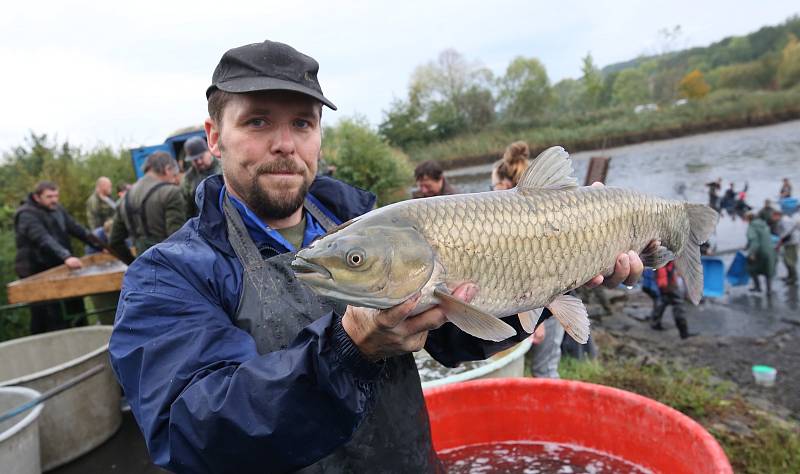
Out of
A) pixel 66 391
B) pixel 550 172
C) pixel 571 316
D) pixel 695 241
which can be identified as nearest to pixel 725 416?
pixel 695 241

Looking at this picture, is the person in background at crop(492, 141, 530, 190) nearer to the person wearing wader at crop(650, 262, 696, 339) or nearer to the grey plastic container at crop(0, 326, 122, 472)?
the grey plastic container at crop(0, 326, 122, 472)

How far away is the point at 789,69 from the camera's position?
62750mm

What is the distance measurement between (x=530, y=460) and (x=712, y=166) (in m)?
35.0

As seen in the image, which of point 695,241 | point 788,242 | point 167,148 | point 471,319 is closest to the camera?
point 471,319

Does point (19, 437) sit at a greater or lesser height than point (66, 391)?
greater

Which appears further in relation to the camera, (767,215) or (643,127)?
(643,127)

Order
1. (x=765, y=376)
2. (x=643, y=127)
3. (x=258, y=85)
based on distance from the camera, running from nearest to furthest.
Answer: (x=258, y=85)
(x=765, y=376)
(x=643, y=127)

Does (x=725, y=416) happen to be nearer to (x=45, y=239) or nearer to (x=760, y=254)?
(x=45, y=239)

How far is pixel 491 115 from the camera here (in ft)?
214

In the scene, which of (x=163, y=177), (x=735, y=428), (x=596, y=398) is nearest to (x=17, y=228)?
(x=163, y=177)

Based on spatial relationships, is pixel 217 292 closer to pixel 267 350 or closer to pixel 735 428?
pixel 267 350

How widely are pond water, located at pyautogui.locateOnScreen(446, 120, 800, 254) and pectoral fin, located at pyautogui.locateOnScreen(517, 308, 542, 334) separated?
15542 mm

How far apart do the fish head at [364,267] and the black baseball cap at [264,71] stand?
72cm

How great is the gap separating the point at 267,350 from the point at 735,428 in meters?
4.00
